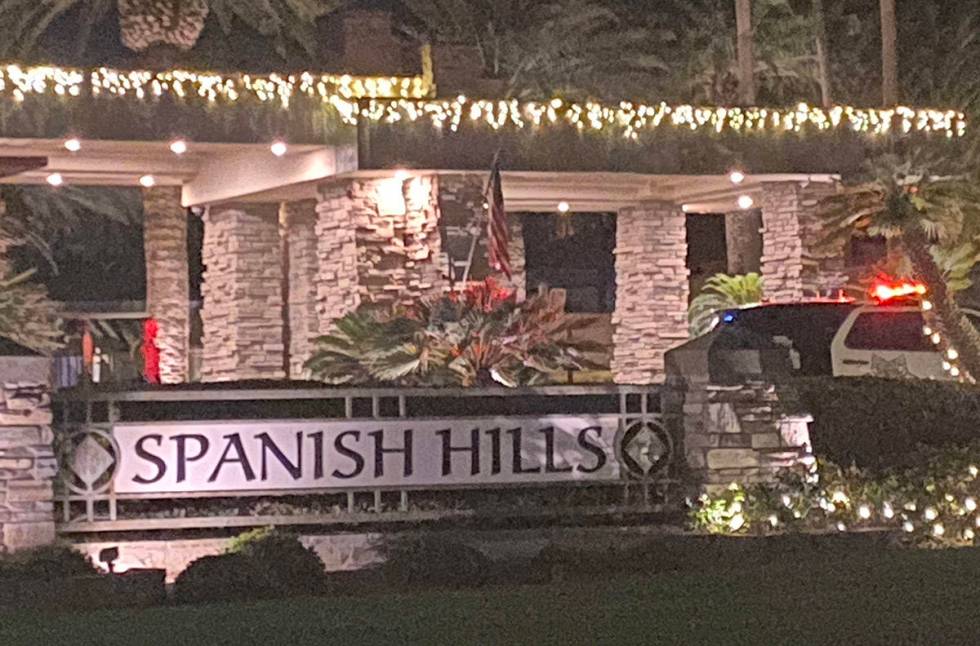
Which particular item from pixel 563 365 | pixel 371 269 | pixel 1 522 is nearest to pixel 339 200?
pixel 371 269

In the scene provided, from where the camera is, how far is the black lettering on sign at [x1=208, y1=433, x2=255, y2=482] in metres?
13.3

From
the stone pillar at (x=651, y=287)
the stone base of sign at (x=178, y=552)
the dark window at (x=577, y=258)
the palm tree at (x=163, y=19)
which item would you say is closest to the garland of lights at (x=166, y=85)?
the palm tree at (x=163, y=19)

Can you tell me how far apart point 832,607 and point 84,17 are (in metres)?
22.2

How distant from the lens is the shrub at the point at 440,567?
12109mm

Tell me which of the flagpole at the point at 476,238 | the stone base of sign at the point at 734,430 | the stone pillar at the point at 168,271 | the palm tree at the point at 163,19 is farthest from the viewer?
the stone pillar at the point at 168,271

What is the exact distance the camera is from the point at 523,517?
14.2 meters

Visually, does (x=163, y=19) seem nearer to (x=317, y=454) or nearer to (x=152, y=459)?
(x=317, y=454)

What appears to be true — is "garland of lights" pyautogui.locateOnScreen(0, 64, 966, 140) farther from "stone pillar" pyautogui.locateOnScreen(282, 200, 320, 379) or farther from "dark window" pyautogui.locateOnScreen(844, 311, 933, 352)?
"dark window" pyautogui.locateOnScreen(844, 311, 933, 352)

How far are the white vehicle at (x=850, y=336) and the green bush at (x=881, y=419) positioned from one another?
3022 millimetres

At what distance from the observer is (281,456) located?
13477mm

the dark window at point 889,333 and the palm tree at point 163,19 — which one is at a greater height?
the palm tree at point 163,19

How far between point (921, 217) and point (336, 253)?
6.49 meters

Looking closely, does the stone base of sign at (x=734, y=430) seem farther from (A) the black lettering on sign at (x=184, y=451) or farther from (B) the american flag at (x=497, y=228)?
(B) the american flag at (x=497, y=228)

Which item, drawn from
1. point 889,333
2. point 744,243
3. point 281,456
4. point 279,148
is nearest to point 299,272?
point 279,148
